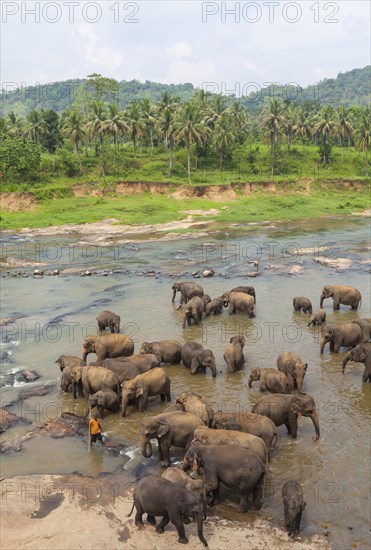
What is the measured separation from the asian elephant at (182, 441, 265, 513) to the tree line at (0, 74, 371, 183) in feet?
168

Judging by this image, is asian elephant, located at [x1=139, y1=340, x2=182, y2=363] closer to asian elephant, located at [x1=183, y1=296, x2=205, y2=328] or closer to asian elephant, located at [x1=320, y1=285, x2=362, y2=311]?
asian elephant, located at [x1=183, y1=296, x2=205, y2=328]

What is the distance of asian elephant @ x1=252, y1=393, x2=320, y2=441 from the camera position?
1147 cm

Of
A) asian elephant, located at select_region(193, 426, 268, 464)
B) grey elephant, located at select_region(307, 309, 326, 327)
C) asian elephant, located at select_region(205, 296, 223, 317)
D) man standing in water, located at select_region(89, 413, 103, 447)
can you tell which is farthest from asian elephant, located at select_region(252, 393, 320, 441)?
asian elephant, located at select_region(205, 296, 223, 317)

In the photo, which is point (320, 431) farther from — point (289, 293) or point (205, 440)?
point (289, 293)

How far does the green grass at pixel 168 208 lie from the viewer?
48.8 m

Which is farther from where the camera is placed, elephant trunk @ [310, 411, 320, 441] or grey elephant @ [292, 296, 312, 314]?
grey elephant @ [292, 296, 312, 314]

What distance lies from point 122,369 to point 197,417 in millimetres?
3509

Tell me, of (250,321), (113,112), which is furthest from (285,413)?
(113,112)

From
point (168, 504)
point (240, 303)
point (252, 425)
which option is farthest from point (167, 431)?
point (240, 303)

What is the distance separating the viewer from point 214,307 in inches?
845

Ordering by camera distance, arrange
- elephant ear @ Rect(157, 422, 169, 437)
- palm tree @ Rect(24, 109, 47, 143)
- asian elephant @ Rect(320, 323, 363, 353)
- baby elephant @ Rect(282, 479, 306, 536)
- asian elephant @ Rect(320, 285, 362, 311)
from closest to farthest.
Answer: baby elephant @ Rect(282, 479, 306, 536)
elephant ear @ Rect(157, 422, 169, 437)
asian elephant @ Rect(320, 323, 363, 353)
asian elephant @ Rect(320, 285, 362, 311)
palm tree @ Rect(24, 109, 47, 143)

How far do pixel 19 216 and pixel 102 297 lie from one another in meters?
28.8

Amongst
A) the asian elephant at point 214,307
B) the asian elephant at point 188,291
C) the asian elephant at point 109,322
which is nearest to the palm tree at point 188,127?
the asian elephant at point 188,291

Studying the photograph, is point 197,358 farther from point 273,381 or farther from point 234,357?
point 273,381
